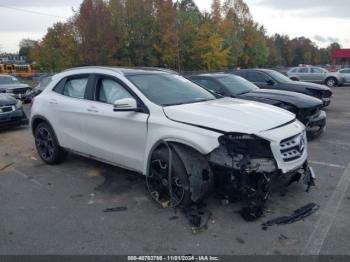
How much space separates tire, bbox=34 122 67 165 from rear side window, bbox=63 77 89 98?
2.44ft

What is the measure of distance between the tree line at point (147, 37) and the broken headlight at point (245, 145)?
92.9 feet

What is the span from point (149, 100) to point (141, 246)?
1.89m

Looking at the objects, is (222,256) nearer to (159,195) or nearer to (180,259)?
(180,259)

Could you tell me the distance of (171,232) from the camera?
12.9ft

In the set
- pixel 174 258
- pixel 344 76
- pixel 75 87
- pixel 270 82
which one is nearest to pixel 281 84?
pixel 270 82

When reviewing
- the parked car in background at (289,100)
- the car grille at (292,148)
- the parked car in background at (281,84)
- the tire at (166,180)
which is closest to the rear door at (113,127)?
the tire at (166,180)

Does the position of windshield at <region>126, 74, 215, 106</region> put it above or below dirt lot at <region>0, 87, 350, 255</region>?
above

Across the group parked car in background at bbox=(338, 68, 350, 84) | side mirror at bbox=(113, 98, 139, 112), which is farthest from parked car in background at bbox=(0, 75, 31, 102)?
parked car in background at bbox=(338, 68, 350, 84)

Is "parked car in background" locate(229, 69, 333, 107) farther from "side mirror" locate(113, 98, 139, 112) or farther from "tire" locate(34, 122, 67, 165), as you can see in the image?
"side mirror" locate(113, 98, 139, 112)

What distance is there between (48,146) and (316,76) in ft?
78.9

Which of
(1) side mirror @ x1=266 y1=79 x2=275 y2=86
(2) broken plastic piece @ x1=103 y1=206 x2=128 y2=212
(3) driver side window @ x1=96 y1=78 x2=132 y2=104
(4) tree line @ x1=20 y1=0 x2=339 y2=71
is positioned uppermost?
(4) tree line @ x1=20 y1=0 x2=339 y2=71

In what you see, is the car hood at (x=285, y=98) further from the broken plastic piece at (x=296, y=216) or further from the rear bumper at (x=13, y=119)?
the rear bumper at (x=13, y=119)

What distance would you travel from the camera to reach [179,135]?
14.0ft

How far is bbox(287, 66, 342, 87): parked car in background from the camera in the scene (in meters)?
26.7
